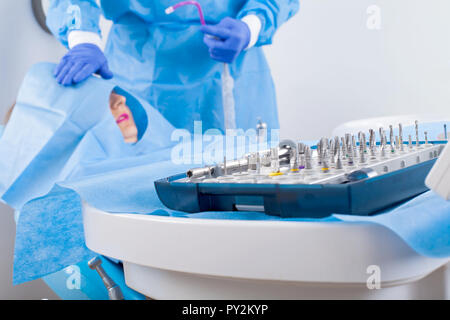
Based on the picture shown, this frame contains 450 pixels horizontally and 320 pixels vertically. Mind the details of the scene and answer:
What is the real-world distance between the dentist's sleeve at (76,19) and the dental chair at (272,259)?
3.59 feet

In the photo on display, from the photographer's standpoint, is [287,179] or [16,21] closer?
[287,179]

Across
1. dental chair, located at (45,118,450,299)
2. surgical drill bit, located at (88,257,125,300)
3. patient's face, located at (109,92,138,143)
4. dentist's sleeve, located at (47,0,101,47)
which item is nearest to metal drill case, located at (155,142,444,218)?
dental chair, located at (45,118,450,299)

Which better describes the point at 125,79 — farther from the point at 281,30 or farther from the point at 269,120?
the point at 281,30

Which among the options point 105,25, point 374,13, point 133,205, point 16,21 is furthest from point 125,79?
point 133,205

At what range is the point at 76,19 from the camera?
1.38 metres

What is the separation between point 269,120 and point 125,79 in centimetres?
53

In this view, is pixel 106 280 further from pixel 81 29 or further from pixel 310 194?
pixel 81 29

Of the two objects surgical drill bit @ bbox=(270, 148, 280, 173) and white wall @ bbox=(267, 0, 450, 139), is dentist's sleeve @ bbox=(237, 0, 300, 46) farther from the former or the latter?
surgical drill bit @ bbox=(270, 148, 280, 173)

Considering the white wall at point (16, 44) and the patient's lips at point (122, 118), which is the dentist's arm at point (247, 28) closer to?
the patient's lips at point (122, 118)

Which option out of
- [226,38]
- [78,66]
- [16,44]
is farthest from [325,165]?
[16,44]

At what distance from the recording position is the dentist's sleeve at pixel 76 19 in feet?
4.52
